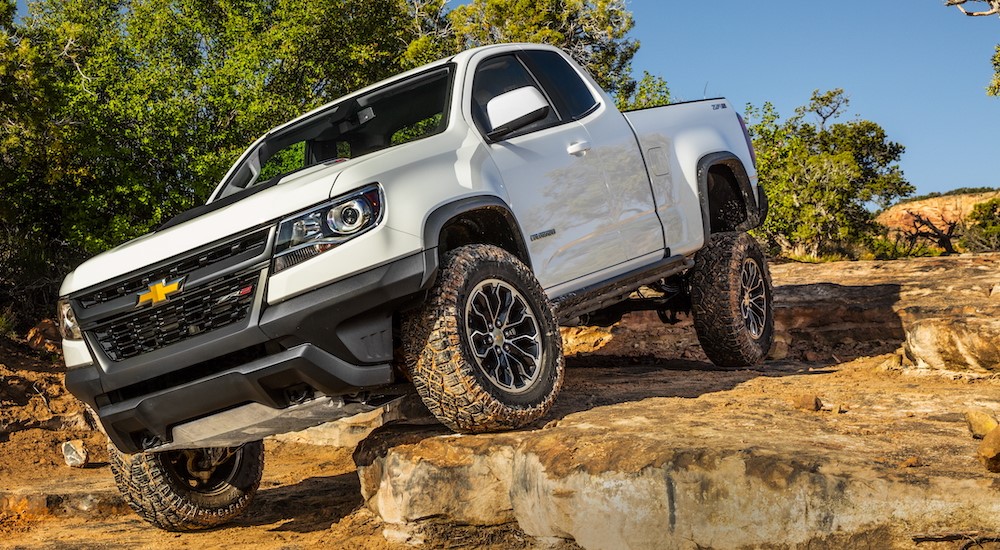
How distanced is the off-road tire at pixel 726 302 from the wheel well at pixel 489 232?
230 centimetres

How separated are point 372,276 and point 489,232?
1080mm

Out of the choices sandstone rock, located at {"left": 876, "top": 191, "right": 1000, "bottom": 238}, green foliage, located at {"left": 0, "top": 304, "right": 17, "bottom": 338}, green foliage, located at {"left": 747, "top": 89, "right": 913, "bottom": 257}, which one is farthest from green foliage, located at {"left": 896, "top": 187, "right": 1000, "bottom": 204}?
green foliage, located at {"left": 0, "top": 304, "right": 17, "bottom": 338}

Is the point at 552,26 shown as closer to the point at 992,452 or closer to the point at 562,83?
the point at 562,83

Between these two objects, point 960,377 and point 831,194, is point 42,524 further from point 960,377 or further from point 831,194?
point 831,194

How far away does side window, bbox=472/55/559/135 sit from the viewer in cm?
529

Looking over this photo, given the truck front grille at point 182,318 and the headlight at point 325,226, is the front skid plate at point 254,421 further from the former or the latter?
the headlight at point 325,226

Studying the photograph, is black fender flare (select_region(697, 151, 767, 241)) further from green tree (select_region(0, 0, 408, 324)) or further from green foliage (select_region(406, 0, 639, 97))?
green foliage (select_region(406, 0, 639, 97))

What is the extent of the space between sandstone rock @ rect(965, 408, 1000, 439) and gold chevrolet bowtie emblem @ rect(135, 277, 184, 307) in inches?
133

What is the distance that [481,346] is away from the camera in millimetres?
4605

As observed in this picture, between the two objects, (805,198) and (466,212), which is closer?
(466,212)

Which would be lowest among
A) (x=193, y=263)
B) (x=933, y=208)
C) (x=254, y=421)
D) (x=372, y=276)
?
(x=254, y=421)

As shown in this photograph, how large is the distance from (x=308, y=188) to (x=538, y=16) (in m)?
28.3

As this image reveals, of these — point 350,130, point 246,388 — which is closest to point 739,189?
point 350,130

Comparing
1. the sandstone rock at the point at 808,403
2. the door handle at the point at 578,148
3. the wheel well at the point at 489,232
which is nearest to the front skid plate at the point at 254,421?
the wheel well at the point at 489,232
